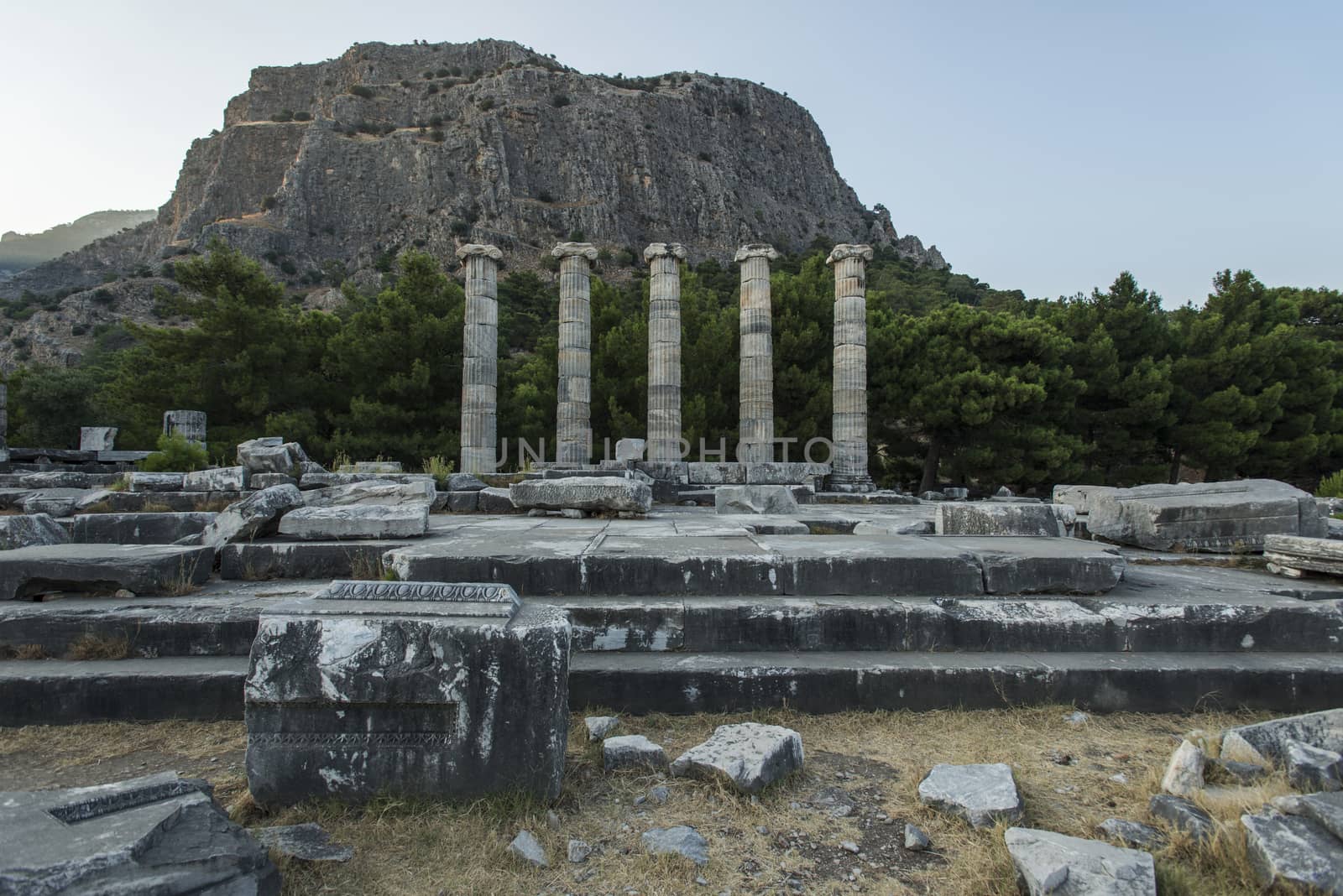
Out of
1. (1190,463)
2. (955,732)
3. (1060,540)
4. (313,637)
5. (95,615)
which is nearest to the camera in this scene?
(313,637)

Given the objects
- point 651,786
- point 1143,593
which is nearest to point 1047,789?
point 651,786

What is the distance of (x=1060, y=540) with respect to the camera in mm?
5508

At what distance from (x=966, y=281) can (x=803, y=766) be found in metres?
61.4

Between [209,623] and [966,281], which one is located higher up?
[966,281]

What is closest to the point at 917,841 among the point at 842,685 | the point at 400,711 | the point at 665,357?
the point at 842,685

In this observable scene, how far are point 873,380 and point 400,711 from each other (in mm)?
19170

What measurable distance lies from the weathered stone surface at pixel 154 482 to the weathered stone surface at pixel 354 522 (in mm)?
6180

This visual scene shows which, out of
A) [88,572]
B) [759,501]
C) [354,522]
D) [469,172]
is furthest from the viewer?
[469,172]

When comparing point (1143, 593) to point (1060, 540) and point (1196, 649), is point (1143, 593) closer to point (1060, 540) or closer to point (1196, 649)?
point (1196, 649)

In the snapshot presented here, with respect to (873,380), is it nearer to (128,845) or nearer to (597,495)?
(597,495)

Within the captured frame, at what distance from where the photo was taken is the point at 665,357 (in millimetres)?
17359

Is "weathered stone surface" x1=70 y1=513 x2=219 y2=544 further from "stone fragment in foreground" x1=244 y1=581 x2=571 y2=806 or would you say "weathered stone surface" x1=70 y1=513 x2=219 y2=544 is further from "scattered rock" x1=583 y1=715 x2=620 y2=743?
"scattered rock" x1=583 y1=715 x2=620 y2=743

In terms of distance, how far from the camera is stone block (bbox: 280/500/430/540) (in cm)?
545

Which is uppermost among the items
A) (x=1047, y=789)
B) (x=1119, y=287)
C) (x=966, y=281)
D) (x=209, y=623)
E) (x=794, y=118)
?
(x=794, y=118)
